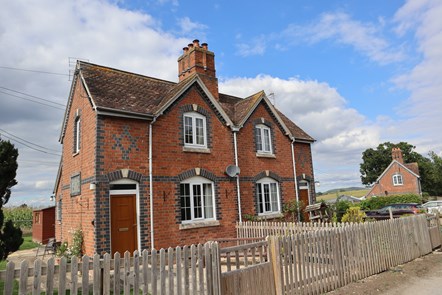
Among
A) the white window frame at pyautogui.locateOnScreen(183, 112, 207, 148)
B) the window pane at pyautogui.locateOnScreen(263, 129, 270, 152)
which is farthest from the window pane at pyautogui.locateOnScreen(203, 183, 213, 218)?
the window pane at pyautogui.locateOnScreen(263, 129, 270, 152)

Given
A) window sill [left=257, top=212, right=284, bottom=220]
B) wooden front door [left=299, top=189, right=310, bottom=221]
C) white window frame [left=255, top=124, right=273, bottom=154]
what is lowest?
window sill [left=257, top=212, right=284, bottom=220]

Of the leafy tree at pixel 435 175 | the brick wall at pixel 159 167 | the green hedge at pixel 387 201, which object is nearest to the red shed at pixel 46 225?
the brick wall at pixel 159 167

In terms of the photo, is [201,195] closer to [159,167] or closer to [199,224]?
[199,224]

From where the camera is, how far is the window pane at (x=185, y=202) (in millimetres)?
13008

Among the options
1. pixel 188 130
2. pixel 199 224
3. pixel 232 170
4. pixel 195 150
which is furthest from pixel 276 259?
pixel 188 130

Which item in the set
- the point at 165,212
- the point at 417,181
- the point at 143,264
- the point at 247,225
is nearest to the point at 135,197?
the point at 165,212

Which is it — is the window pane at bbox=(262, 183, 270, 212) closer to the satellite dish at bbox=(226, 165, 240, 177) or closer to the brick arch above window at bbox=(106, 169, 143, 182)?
the satellite dish at bbox=(226, 165, 240, 177)

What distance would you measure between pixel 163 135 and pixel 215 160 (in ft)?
9.65

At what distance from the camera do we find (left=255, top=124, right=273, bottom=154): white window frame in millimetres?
17156

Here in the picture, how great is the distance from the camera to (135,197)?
11.7 metres

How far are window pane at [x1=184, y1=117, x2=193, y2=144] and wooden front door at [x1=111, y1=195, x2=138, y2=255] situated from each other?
3.63m

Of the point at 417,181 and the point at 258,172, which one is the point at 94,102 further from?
the point at 417,181

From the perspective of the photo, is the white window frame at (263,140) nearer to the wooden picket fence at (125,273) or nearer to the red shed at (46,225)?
the wooden picket fence at (125,273)

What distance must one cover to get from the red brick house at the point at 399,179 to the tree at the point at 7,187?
52.9 meters
